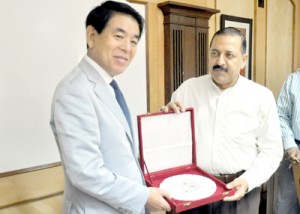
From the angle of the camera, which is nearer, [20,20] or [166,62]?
[20,20]

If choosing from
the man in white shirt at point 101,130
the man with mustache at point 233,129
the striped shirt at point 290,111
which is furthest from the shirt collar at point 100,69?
the striped shirt at point 290,111

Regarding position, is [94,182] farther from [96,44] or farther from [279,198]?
[279,198]

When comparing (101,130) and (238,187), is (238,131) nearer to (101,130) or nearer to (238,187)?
(238,187)

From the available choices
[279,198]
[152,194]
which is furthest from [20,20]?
[279,198]

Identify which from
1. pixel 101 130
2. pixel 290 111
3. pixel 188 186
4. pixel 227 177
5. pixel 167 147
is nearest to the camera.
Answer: pixel 101 130

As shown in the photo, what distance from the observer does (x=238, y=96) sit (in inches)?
62.2

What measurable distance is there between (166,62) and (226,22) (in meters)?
0.87

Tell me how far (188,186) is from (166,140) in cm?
22

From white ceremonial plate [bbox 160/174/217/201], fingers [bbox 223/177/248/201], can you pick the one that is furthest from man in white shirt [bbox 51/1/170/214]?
fingers [bbox 223/177/248/201]

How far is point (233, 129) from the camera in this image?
1537mm

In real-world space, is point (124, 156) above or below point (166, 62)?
below

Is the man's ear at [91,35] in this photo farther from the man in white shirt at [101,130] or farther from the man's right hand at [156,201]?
the man's right hand at [156,201]

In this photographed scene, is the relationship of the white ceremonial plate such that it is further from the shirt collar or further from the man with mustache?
the shirt collar

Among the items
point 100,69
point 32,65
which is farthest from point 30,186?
point 100,69
